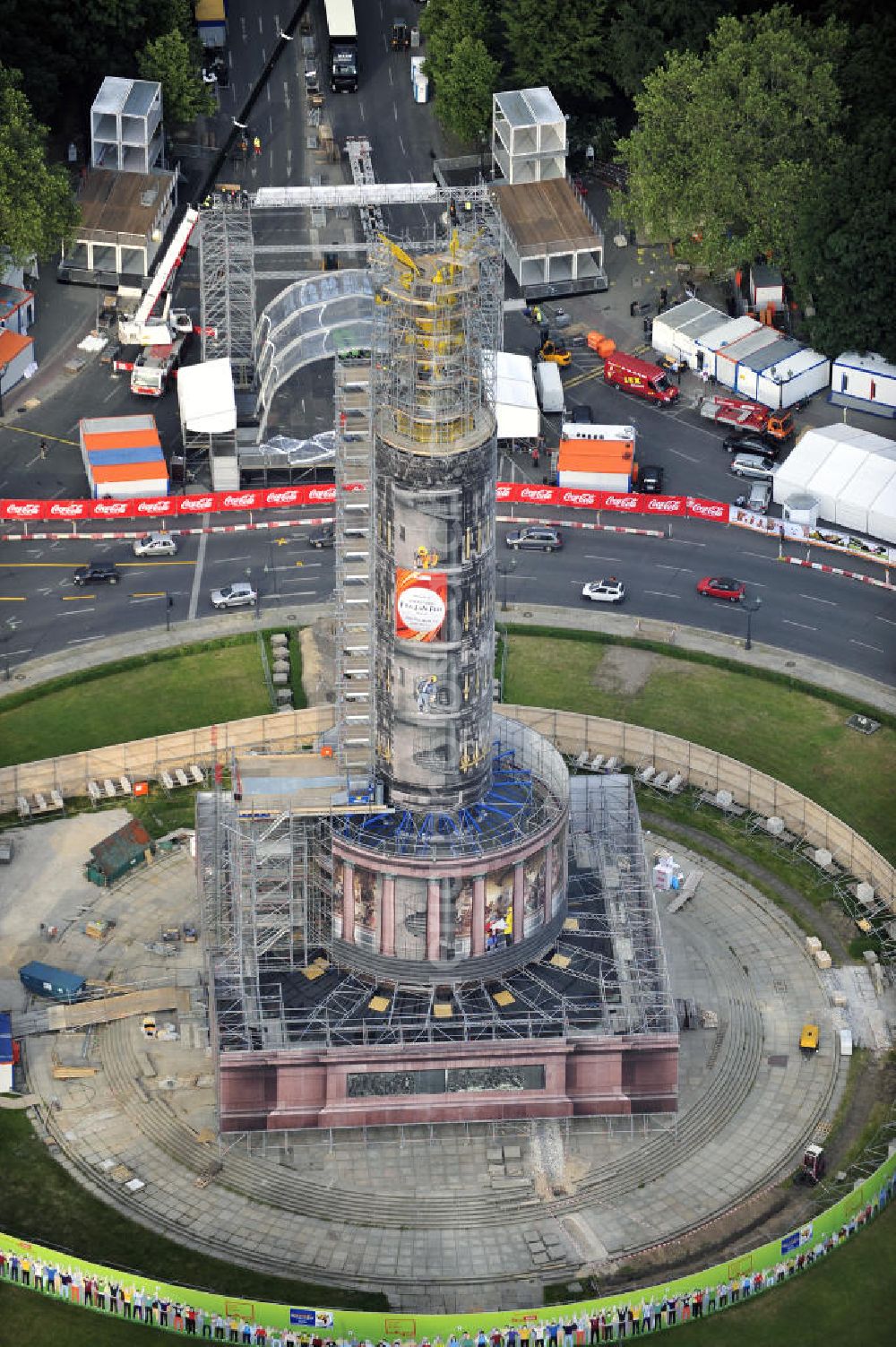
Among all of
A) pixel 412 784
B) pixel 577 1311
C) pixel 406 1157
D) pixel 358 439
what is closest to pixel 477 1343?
pixel 577 1311

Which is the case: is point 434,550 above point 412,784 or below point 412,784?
above

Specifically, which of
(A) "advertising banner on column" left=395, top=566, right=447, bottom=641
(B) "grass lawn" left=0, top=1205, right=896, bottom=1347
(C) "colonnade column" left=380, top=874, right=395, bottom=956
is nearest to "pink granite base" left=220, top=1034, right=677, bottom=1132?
(C) "colonnade column" left=380, top=874, right=395, bottom=956

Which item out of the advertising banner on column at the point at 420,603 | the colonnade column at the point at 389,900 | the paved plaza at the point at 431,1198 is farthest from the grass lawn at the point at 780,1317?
the advertising banner on column at the point at 420,603

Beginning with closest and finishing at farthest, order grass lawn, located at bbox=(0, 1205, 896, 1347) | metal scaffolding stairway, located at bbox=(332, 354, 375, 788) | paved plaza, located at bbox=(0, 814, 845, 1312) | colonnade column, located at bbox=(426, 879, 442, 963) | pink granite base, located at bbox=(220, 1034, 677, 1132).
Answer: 1. grass lawn, located at bbox=(0, 1205, 896, 1347)
2. paved plaza, located at bbox=(0, 814, 845, 1312)
3. metal scaffolding stairway, located at bbox=(332, 354, 375, 788)
4. pink granite base, located at bbox=(220, 1034, 677, 1132)
5. colonnade column, located at bbox=(426, 879, 442, 963)

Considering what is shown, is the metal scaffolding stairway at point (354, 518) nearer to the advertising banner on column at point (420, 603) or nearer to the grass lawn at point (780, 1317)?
the advertising banner on column at point (420, 603)

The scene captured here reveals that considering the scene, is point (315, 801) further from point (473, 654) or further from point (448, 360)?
point (448, 360)

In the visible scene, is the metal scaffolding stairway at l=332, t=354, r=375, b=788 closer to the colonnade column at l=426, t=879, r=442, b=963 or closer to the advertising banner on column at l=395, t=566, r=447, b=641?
the advertising banner on column at l=395, t=566, r=447, b=641

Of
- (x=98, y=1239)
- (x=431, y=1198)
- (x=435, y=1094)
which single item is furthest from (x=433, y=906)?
(x=98, y=1239)

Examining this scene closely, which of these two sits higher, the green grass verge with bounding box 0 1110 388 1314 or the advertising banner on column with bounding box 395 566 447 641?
the advertising banner on column with bounding box 395 566 447 641
